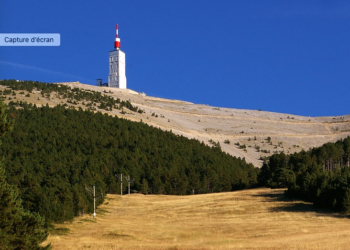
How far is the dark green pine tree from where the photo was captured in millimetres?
30516

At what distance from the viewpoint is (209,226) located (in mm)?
63594

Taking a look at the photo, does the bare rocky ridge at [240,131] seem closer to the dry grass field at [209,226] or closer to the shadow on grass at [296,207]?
the shadow on grass at [296,207]

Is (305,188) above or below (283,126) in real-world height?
below

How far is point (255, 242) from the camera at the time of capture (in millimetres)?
49469

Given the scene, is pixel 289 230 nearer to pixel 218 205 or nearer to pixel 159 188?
pixel 218 205

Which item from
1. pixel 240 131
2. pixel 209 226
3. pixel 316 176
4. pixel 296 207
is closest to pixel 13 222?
pixel 209 226

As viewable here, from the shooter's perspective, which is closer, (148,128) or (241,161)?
(241,161)

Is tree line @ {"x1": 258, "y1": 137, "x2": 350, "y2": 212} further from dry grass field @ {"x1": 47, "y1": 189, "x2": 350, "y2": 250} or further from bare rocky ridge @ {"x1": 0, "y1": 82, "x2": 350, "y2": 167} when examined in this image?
bare rocky ridge @ {"x1": 0, "y1": 82, "x2": 350, "y2": 167}

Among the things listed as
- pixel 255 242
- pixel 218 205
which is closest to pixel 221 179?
pixel 218 205

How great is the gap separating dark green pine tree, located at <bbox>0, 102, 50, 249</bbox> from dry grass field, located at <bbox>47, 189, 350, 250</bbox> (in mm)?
15463

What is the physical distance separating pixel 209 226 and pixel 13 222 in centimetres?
3506

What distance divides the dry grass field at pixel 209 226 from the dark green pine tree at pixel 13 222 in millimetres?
15463

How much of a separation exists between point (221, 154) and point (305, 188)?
60077 mm

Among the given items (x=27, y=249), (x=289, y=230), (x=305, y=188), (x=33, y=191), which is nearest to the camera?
(x=27, y=249)
